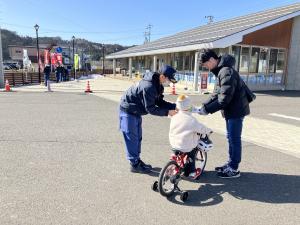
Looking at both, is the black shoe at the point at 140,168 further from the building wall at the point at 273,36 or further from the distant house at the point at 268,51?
the building wall at the point at 273,36

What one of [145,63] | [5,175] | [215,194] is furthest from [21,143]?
[145,63]

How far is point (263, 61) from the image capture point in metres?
20.4

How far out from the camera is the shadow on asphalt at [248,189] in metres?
3.66

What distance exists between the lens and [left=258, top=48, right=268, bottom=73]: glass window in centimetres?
2009

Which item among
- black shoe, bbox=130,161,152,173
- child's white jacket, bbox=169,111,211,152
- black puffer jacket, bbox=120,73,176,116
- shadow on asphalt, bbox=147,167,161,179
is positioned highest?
black puffer jacket, bbox=120,73,176,116

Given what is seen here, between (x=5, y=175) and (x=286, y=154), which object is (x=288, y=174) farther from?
(x=5, y=175)

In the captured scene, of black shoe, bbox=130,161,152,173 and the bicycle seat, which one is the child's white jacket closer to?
the bicycle seat

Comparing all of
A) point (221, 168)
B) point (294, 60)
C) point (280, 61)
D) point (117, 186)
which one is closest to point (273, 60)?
point (280, 61)

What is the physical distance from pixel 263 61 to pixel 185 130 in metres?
18.7

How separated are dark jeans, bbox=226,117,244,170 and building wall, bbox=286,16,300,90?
19024mm

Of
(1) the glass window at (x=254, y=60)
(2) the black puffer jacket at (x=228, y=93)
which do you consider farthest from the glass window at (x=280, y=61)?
(2) the black puffer jacket at (x=228, y=93)

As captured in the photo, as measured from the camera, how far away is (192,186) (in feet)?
13.2

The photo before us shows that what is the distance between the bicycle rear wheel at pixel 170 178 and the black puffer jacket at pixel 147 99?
0.72 meters

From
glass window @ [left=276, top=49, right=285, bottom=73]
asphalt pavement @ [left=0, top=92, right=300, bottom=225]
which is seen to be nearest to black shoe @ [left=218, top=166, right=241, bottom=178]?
asphalt pavement @ [left=0, top=92, right=300, bottom=225]
